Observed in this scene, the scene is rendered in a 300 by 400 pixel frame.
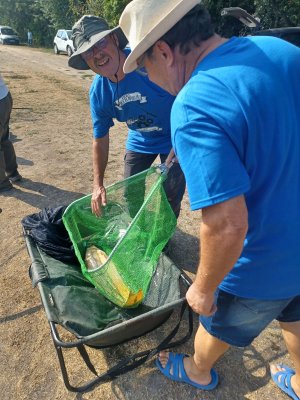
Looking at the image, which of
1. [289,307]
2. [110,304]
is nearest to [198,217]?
[110,304]

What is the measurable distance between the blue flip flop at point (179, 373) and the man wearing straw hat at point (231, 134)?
0.88 metres

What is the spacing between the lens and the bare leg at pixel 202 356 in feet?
5.84

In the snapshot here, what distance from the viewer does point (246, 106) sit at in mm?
1021

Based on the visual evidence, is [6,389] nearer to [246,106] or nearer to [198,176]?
[198,176]

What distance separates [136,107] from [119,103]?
12 centimetres

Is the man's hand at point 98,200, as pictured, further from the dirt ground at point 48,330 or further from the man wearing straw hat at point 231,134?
the man wearing straw hat at point 231,134

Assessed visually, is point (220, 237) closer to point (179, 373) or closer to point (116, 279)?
point (116, 279)

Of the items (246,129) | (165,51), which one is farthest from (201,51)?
A: (246,129)

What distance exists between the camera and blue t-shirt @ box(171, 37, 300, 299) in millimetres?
1016

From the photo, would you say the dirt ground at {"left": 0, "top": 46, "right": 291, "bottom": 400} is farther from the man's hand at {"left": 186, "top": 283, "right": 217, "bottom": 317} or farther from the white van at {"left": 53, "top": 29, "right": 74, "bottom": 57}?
the white van at {"left": 53, "top": 29, "right": 74, "bottom": 57}

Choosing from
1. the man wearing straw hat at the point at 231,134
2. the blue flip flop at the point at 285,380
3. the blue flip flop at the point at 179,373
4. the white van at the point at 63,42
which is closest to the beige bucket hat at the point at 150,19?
the man wearing straw hat at the point at 231,134

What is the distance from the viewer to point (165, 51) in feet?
3.79

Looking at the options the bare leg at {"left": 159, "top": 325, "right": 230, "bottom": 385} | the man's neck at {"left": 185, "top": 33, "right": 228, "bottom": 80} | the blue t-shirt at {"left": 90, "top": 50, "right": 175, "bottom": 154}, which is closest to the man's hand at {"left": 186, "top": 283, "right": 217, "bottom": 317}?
the bare leg at {"left": 159, "top": 325, "right": 230, "bottom": 385}

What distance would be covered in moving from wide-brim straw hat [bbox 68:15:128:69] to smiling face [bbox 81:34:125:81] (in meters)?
0.04
